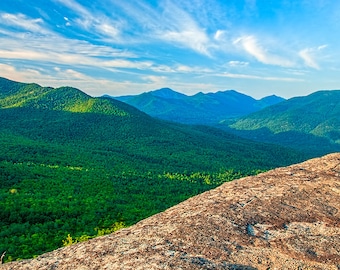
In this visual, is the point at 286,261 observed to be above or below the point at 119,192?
above

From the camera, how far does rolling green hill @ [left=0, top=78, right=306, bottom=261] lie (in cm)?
4806

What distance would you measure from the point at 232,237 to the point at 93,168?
88192mm

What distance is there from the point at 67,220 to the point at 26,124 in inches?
5053

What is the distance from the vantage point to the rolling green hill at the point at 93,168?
48.1 m

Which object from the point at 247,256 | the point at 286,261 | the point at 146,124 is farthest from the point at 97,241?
the point at 146,124

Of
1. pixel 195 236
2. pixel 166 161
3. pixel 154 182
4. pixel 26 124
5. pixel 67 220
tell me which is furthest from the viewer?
pixel 26 124

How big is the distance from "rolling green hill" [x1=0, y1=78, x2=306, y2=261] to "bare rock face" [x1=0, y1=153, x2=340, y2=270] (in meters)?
26.4

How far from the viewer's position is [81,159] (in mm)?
105188

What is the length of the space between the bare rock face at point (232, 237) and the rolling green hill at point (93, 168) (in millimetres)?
26405

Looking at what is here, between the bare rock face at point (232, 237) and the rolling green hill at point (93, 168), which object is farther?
the rolling green hill at point (93, 168)

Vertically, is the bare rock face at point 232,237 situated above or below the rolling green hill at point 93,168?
above

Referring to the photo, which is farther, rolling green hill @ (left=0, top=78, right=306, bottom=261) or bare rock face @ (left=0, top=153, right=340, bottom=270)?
rolling green hill @ (left=0, top=78, right=306, bottom=261)

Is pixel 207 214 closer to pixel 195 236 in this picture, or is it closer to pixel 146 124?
pixel 195 236

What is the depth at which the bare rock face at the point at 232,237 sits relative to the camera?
6.88m
